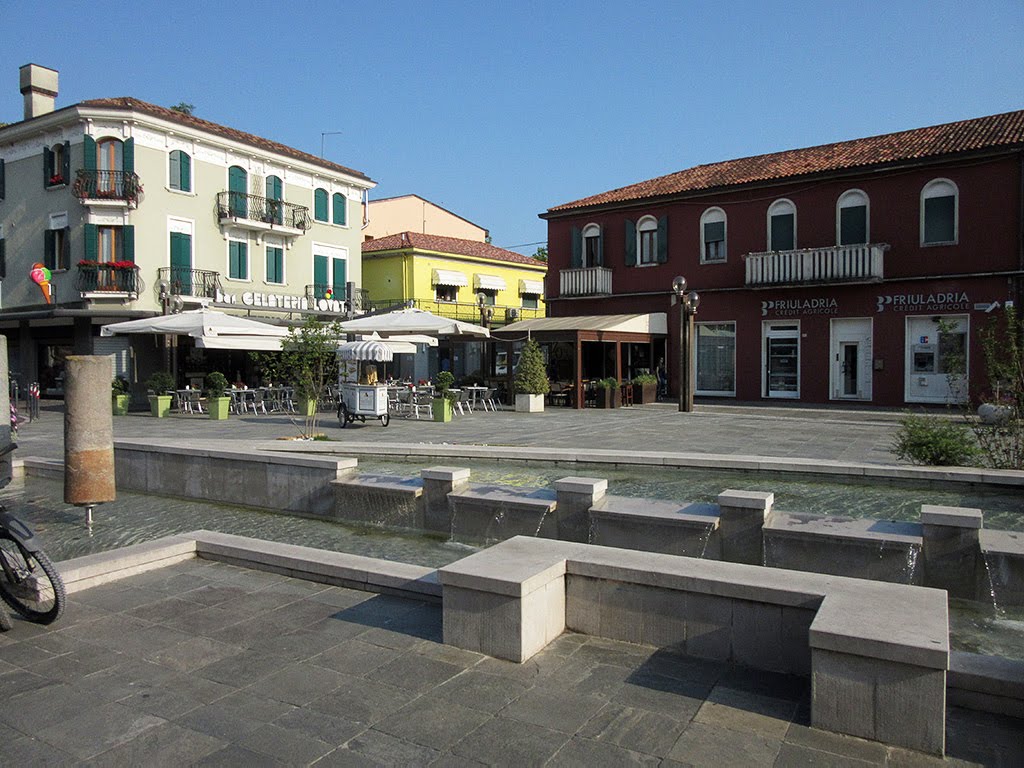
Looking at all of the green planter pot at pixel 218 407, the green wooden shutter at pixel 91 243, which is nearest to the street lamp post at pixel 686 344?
the green planter pot at pixel 218 407

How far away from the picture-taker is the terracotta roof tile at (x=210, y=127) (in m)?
26.6

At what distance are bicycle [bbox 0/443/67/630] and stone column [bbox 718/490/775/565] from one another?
Answer: 482cm

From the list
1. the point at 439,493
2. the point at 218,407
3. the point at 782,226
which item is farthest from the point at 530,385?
the point at 439,493

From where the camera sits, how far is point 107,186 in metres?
26.5

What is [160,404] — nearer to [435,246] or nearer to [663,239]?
[663,239]

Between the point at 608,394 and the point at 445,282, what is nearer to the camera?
the point at 608,394

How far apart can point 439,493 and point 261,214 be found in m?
25.4

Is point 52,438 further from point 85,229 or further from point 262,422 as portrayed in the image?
point 85,229

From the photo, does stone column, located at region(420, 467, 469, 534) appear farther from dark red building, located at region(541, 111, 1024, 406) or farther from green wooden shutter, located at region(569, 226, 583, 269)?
green wooden shutter, located at region(569, 226, 583, 269)

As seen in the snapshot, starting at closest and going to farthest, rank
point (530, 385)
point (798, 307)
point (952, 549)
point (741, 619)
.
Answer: point (741, 619)
point (952, 549)
point (530, 385)
point (798, 307)

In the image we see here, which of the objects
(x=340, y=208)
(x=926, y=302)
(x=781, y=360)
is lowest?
(x=781, y=360)

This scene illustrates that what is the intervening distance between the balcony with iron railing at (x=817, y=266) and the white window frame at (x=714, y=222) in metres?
1.03

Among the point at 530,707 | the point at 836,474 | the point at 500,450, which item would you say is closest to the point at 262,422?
the point at 500,450

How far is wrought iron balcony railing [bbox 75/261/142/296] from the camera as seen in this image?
85.5 feet
